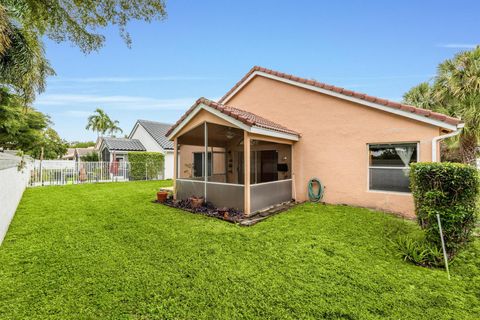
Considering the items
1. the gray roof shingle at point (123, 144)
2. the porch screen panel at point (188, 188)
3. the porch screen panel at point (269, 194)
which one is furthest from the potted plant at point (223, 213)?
the gray roof shingle at point (123, 144)

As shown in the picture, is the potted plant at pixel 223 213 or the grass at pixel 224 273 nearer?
the grass at pixel 224 273

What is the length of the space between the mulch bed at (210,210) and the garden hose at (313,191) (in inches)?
149

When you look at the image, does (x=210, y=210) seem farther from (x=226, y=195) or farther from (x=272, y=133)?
(x=272, y=133)

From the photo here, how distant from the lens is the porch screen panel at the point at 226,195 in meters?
8.34

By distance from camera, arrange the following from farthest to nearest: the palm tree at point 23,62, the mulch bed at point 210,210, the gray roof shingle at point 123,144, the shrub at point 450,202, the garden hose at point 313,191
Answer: the gray roof shingle at point 123,144 < the garden hose at point 313,191 < the palm tree at point 23,62 < the mulch bed at point 210,210 < the shrub at point 450,202

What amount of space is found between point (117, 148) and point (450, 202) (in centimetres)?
2746

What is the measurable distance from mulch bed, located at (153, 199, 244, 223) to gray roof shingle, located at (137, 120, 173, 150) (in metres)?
16.0

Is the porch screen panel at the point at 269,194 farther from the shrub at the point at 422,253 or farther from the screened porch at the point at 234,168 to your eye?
the shrub at the point at 422,253

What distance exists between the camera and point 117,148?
25031 mm

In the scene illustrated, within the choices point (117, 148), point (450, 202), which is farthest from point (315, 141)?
point (117, 148)

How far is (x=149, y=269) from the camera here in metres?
4.30

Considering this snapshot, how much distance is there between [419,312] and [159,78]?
22.7 m

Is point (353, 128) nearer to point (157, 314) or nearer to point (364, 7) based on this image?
point (364, 7)

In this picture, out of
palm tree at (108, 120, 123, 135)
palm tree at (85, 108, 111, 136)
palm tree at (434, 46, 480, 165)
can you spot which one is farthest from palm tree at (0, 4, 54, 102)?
palm tree at (108, 120, 123, 135)
